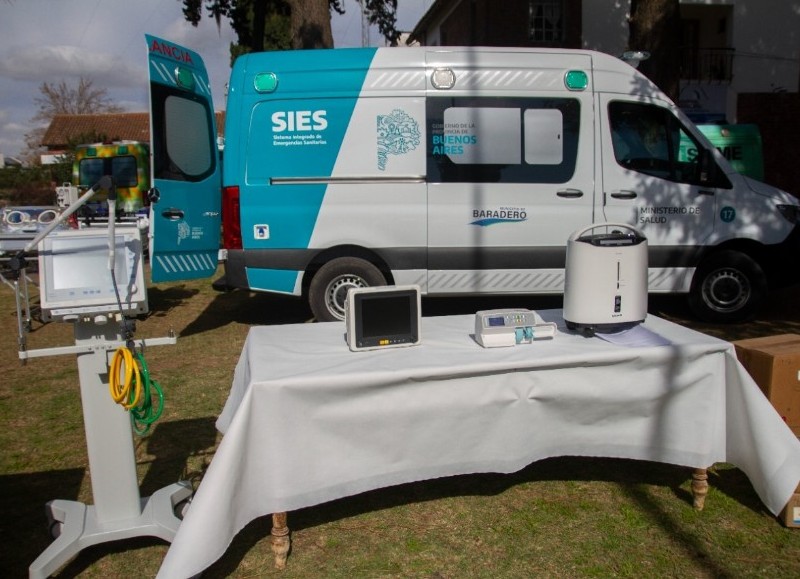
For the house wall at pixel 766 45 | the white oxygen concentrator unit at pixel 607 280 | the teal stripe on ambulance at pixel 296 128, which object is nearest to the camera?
the white oxygen concentrator unit at pixel 607 280

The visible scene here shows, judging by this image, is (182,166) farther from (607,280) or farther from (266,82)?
(607,280)

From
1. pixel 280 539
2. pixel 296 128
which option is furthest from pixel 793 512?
pixel 296 128

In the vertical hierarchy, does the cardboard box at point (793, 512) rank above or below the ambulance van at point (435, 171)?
below

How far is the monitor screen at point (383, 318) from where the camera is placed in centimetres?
312

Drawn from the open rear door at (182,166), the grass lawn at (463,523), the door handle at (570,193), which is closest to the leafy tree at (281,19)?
the open rear door at (182,166)

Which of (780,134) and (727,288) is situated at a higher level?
(780,134)

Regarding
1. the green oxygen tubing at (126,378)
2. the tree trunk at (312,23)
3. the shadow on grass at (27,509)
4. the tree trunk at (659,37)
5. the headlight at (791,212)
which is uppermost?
the tree trunk at (312,23)

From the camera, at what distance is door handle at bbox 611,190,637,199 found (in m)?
6.45

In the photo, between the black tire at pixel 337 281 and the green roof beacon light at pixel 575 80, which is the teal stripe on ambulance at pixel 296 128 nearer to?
the black tire at pixel 337 281

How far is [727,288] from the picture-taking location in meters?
6.90

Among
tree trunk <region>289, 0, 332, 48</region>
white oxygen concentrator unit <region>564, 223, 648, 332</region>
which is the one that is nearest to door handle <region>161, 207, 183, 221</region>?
white oxygen concentrator unit <region>564, 223, 648, 332</region>

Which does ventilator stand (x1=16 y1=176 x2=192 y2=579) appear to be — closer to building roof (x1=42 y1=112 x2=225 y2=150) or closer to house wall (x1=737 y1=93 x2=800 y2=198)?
house wall (x1=737 y1=93 x2=800 y2=198)

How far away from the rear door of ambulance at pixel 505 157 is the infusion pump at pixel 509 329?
3169mm

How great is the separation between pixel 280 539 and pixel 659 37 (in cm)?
805
